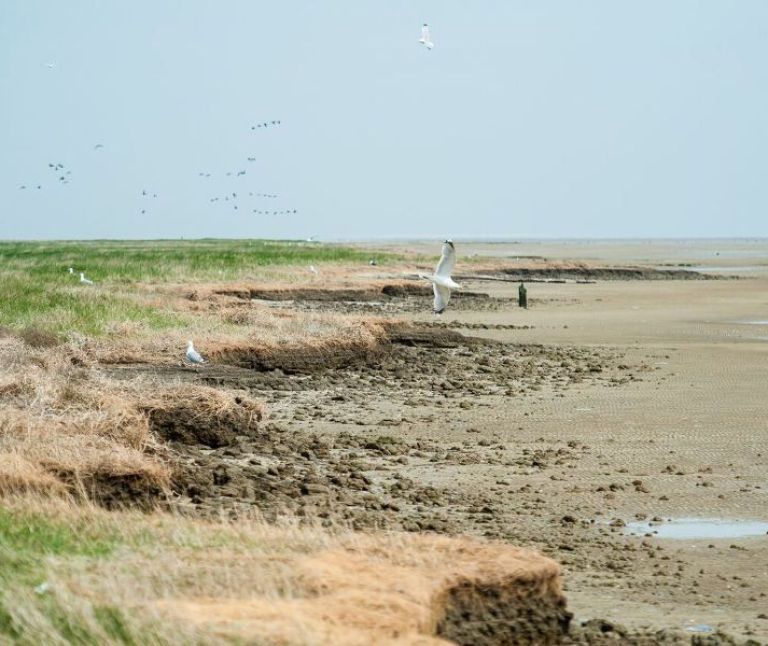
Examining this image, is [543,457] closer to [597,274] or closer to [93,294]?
[93,294]

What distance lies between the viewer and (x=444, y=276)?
2048cm

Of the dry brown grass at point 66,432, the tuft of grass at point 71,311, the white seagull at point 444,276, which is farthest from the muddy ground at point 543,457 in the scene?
the tuft of grass at point 71,311

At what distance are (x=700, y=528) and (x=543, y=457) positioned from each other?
2.85 meters

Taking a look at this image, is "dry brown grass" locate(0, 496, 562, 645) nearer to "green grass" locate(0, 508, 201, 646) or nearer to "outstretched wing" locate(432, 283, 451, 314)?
"green grass" locate(0, 508, 201, 646)

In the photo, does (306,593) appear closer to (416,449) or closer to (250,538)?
(250,538)

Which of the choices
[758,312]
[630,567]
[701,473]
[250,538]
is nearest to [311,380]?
[701,473]

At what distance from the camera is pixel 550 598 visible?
7.05m

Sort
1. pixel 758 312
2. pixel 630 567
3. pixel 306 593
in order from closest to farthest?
pixel 306 593 < pixel 630 567 < pixel 758 312

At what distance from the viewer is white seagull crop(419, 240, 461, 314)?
65.2 feet

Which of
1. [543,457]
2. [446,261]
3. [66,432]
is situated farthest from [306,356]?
[66,432]

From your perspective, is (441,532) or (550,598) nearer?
(550,598)

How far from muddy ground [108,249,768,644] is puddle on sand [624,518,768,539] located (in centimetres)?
16

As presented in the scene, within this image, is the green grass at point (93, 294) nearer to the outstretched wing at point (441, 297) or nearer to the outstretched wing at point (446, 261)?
the outstretched wing at point (441, 297)

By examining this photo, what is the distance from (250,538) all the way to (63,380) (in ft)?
19.6
